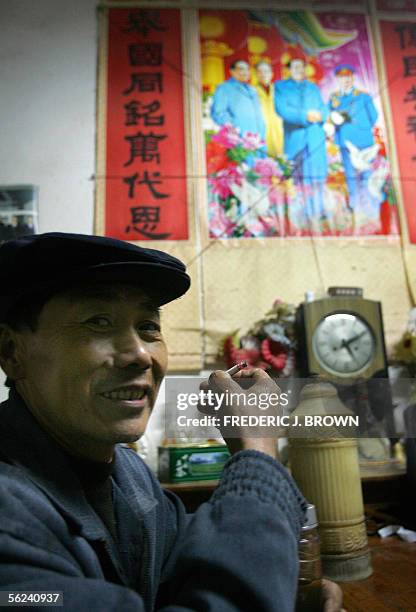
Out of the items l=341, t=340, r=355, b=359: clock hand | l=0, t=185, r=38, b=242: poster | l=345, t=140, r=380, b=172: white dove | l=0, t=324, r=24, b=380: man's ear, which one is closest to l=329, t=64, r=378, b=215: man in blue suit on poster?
l=345, t=140, r=380, b=172: white dove

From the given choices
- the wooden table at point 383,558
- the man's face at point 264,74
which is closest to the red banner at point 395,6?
the man's face at point 264,74

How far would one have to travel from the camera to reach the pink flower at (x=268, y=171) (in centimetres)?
218

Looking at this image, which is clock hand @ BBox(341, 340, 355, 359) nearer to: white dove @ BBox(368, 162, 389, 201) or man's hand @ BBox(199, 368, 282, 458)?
white dove @ BBox(368, 162, 389, 201)

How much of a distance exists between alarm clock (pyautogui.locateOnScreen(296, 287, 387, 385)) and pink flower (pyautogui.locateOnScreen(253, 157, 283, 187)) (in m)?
0.66

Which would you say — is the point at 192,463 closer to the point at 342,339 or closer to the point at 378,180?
the point at 342,339

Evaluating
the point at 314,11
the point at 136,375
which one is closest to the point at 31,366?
the point at 136,375

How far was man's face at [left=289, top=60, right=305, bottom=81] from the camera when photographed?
7.56ft

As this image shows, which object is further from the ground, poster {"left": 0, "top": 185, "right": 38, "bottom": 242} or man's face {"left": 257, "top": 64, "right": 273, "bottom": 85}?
man's face {"left": 257, "top": 64, "right": 273, "bottom": 85}

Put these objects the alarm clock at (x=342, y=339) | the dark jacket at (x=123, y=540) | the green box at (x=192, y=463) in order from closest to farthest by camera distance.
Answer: the dark jacket at (x=123, y=540) → the green box at (x=192, y=463) → the alarm clock at (x=342, y=339)

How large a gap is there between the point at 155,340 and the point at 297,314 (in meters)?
1.40

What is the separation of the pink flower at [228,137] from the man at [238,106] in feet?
0.07

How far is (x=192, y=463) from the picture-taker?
1549mm

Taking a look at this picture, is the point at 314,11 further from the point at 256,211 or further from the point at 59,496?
the point at 59,496

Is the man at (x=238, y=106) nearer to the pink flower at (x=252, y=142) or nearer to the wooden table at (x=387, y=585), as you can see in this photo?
the pink flower at (x=252, y=142)
